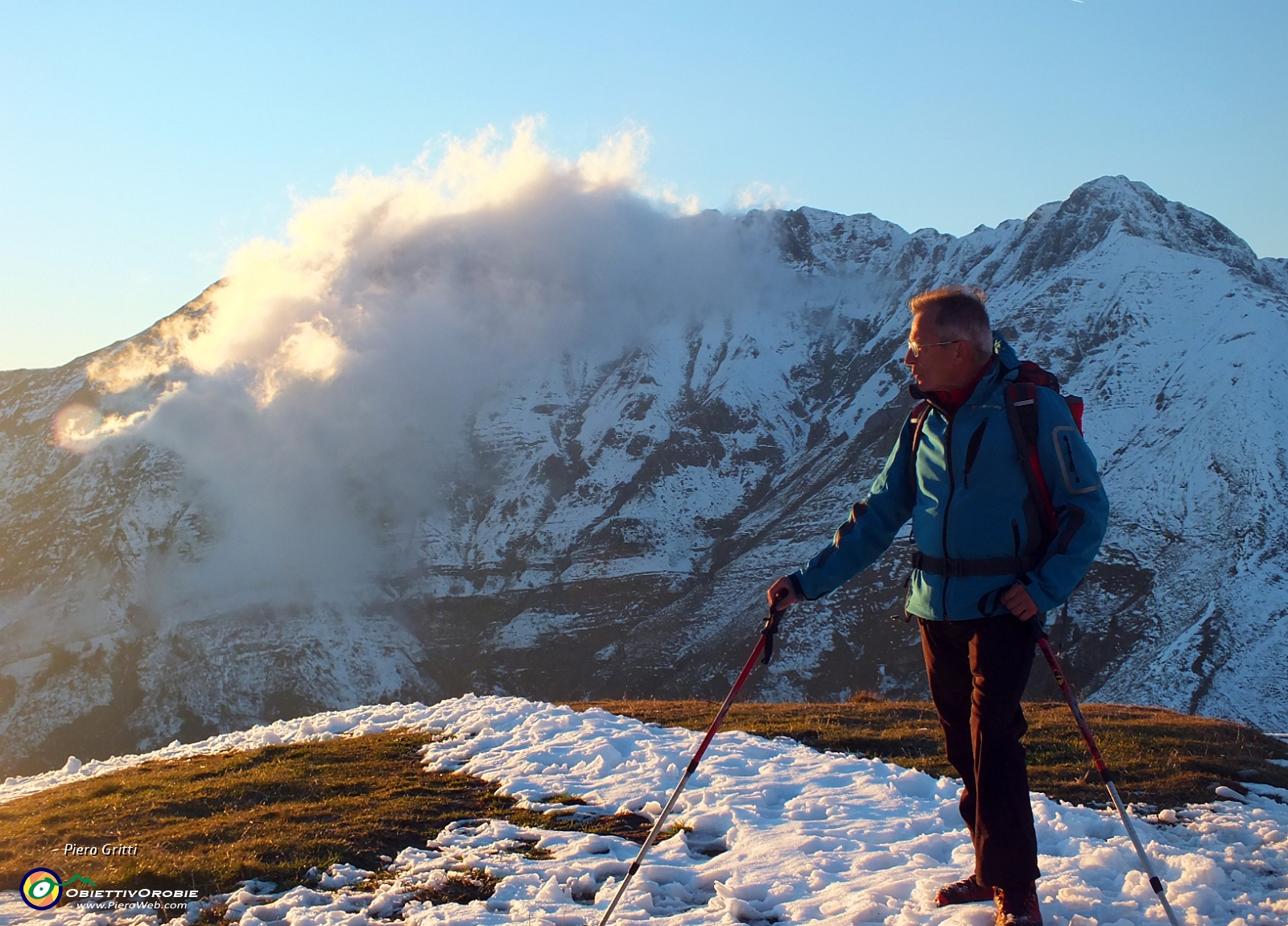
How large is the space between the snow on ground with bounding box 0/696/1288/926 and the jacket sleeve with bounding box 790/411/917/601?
2013 mm

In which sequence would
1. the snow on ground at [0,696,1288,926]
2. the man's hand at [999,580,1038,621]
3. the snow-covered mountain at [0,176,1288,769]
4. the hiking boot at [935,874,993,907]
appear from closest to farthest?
the man's hand at [999,580,1038,621] < the hiking boot at [935,874,993,907] < the snow on ground at [0,696,1288,926] < the snow-covered mountain at [0,176,1288,769]

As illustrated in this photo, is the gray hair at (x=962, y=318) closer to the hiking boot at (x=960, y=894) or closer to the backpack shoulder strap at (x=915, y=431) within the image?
the backpack shoulder strap at (x=915, y=431)

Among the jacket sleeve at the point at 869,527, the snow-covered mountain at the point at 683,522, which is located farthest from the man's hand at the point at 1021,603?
the snow-covered mountain at the point at 683,522

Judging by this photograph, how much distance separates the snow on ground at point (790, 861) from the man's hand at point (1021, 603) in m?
1.84

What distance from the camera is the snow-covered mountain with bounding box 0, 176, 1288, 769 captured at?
286ft

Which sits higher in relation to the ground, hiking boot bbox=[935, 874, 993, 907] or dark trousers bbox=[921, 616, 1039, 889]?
dark trousers bbox=[921, 616, 1039, 889]

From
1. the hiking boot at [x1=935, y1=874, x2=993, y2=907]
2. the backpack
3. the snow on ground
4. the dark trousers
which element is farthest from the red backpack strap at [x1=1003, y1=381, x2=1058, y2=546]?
the snow on ground

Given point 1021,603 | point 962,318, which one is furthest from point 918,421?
point 1021,603

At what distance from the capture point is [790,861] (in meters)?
6.87

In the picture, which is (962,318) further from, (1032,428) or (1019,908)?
(1019,908)

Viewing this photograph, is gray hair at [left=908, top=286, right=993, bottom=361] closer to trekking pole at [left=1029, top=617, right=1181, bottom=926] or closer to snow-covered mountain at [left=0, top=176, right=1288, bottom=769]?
trekking pole at [left=1029, top=617, right=1181, bottom=926]

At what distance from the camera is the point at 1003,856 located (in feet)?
16.3

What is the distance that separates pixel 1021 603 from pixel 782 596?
1565mm

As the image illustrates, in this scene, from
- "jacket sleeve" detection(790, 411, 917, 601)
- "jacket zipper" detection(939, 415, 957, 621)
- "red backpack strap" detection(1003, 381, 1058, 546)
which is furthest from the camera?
"jacket sleeve" detection(790, 411, 917, 601)
